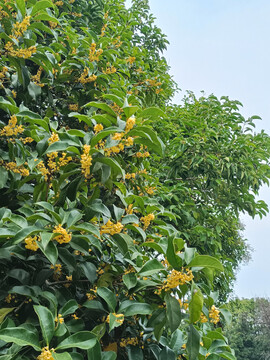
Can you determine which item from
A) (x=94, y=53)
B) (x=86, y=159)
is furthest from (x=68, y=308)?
(x=94, y=53)

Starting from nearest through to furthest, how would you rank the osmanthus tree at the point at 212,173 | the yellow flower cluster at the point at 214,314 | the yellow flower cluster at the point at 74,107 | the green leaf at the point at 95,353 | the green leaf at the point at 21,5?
1. the green leaf at the point at 95,353
2. the yellow flower cluster at the point at 214,314
3. the green leaf at the point at 21,5
4. the yellow flower cluster at the point at 74,107
5. the osmanthus tree at the point at 212,173

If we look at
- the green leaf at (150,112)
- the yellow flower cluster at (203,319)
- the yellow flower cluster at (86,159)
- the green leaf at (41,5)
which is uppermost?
the green leaf at (41,5)

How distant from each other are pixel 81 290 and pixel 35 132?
668mm

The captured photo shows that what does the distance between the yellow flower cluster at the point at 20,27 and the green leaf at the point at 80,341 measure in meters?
1.34

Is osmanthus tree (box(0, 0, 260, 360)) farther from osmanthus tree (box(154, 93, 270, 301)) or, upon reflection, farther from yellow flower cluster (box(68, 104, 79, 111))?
osmanthus tree (box(154, 93, 270, 301))

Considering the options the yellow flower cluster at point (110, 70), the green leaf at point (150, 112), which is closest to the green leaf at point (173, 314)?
the green leaf at point (150, 112)

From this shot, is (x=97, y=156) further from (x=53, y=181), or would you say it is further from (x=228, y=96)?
(x=228, y=96)

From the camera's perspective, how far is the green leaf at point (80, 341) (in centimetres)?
87

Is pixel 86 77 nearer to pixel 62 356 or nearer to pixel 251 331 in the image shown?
pixel 62 356

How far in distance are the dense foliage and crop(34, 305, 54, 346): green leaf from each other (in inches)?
627

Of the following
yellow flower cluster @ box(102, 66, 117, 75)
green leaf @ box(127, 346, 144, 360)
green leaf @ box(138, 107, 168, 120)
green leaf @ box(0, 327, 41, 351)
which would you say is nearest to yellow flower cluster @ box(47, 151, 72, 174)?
green leaf @ box(138, 107, 168, 120)

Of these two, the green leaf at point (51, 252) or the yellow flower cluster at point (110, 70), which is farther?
the yellow flower cluster at point (110, 70)

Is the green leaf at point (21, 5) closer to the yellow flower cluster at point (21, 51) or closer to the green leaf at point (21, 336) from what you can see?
the yellow flower cluster at point (21, 51)

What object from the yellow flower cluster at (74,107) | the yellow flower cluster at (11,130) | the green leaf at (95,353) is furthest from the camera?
the yellow flower cluster at (74,107)
